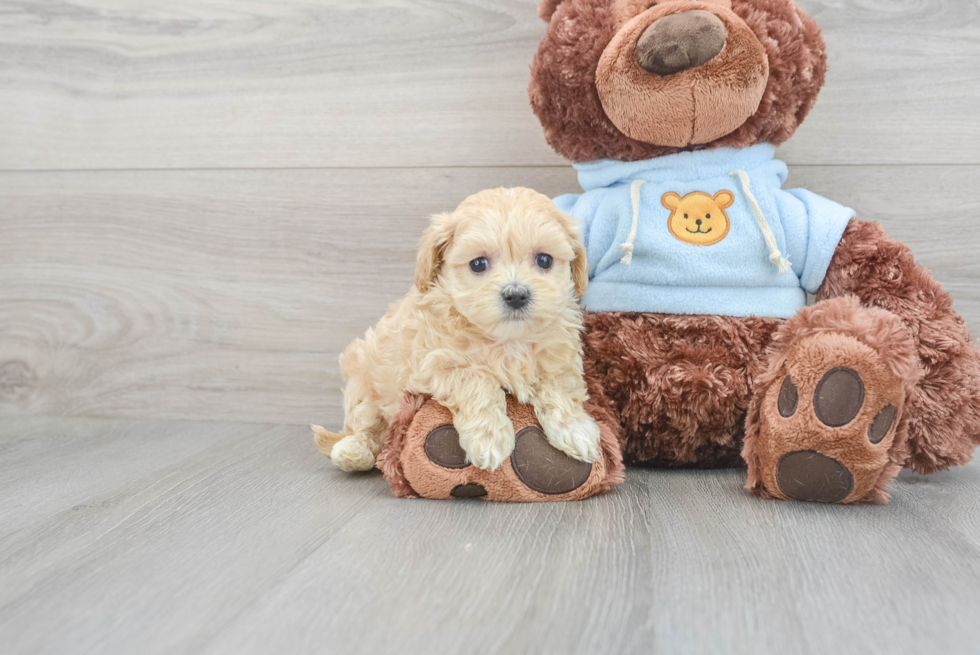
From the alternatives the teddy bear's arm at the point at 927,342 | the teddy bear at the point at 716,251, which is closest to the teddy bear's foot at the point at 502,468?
the teddy bear at the point at 716,251

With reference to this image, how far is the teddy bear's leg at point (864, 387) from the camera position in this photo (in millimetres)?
715

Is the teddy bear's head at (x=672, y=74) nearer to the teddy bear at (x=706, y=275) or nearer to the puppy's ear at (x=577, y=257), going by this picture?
the teddy bear at (x=706, y=275)

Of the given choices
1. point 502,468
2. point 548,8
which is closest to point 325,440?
point 502,468

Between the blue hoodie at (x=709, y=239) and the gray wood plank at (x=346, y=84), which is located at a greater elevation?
the gray wood plank at (x=346, y=84)

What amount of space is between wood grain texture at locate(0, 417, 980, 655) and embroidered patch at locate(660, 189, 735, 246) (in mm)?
295

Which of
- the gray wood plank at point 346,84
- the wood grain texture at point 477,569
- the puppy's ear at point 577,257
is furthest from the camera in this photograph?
the gray wood plank at point 346,84

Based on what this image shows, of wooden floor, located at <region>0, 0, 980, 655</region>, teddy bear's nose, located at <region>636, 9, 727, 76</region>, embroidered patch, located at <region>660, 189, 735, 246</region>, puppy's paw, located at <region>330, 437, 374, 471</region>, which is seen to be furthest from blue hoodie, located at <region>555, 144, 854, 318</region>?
puppy's paw, located at <region>330, 437, 374, 471</region>

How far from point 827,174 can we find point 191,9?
1.06m

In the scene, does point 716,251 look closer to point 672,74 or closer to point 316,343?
point 672,74

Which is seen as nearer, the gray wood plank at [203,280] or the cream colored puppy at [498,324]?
the cream colored puppy at [498,324]

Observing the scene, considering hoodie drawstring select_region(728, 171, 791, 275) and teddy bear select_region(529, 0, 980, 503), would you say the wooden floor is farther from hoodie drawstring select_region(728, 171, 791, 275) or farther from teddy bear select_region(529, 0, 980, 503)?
hoodie drawstring select_region(728, 171, 791, 275)

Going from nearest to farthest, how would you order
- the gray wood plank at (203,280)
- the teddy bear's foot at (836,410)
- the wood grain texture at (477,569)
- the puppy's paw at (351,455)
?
the wood grain texture at (477,569)
the teddy bear's foot at (836,410)
the puppy's paw at (351,455)
the gray wood plank at (203,280)

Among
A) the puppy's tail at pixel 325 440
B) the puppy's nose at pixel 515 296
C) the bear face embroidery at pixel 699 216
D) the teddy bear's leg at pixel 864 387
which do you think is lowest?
the puppy's tail at pixel 325 440

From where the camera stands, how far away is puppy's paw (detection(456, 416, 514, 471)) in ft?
2.49
